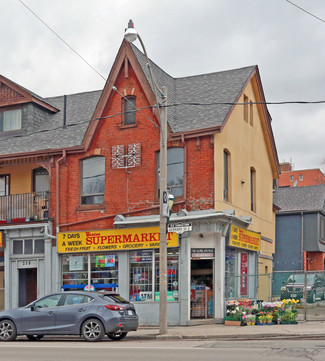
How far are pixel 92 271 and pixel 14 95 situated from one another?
29.5 feet

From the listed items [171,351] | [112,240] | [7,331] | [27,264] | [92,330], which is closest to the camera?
[171,351]

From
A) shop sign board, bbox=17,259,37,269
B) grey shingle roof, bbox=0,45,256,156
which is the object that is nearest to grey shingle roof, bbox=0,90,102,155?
grey shingle roof, bbox=0,45,256,156

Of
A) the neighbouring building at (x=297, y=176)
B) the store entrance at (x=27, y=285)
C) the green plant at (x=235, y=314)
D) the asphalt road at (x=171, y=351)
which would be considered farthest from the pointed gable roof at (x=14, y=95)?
the neighbouring building at (x=297, y=176)

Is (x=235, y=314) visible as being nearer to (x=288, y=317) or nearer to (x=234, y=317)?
(x=234, y=317)

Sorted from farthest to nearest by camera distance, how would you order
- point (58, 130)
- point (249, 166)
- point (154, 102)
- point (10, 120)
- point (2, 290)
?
1. point (10, 120)
2. point (58, 130)
3. point (249, 166)
4. point (2, 290)
5. point (154, 102)

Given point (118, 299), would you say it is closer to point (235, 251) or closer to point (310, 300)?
point (235, 251)

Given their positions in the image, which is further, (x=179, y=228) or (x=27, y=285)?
(x=27, y=285)

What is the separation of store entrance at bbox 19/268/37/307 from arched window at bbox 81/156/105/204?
155 inches

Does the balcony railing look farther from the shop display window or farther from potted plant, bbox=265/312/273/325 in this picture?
potted plant, bbox=265/312/273/325

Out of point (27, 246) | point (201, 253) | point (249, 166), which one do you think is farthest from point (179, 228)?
point (27, 246)

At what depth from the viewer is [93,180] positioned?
24.7m

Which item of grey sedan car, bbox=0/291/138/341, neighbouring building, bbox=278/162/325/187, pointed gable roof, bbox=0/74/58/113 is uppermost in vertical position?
neighbouring building, bbox=278/162/325/187

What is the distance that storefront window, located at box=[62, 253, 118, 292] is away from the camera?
23.7 meters

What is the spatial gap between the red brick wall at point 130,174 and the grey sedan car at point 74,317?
18.9 ft
